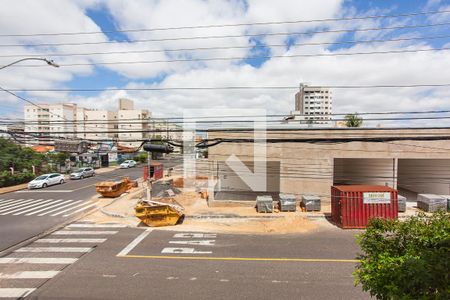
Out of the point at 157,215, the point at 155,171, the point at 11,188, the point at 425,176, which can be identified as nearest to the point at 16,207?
the point at 11,188

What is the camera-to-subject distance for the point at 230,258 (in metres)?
11.4

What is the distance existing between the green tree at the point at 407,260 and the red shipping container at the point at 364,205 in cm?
959

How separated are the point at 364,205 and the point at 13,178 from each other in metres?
39.7

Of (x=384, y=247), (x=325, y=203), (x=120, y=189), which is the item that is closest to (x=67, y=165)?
(x=120, y=189)

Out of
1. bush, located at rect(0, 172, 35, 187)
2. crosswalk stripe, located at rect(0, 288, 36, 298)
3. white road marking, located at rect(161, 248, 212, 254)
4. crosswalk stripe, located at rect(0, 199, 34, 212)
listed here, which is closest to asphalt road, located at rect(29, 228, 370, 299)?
white road marking, located at rect(161, 248, 212, 254)

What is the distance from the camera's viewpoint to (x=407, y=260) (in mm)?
4891

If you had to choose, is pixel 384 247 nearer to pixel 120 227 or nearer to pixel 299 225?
pixel 299 225

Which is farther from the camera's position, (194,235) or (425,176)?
(425,176)

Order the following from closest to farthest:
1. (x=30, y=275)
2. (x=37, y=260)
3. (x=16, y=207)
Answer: (x=30, y=275), (x=37, y=260), (x=16, y=207)

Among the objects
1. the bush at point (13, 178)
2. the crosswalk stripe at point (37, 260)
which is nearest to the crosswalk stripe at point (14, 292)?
the crosswalk stripe at point (37, 260)

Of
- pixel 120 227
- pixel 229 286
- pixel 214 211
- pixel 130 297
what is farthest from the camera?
pixel 214 211

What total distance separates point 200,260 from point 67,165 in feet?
149

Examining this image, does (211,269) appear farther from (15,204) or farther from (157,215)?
(15,204)

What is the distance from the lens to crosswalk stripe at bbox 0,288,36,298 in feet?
27.6
